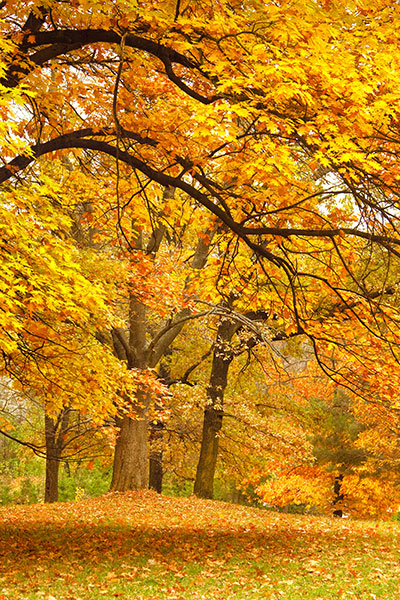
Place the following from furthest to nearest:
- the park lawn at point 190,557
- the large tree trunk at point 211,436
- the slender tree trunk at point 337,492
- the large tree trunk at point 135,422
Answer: the slender tree trunk at point 337,492 < the large tree trunk at point 211,436 < the large tree trunk at point 135,422 < the park lawn at point 190,557

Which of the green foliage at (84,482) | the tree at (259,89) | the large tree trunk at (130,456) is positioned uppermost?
the tree at (259,89)

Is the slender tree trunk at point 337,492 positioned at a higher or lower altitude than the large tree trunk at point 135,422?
lower

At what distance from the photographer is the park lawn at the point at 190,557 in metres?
6.89

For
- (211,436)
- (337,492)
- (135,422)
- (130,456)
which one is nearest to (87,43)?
(135,422)

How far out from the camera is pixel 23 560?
27.0 ft

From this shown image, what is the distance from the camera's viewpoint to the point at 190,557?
28.0 feet

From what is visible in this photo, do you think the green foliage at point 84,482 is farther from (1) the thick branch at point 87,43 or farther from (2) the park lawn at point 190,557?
(1) the thick branch at point 87,43

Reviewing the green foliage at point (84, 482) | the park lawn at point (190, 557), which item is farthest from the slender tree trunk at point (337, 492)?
the park lawn at point (190, 557)

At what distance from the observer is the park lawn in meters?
6.89

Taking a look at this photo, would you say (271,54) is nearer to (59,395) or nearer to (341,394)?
(59,395)

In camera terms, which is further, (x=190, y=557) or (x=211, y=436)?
(x=211, y=436)

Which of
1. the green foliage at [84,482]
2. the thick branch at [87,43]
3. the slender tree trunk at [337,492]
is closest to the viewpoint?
the thick branch at [87,43]

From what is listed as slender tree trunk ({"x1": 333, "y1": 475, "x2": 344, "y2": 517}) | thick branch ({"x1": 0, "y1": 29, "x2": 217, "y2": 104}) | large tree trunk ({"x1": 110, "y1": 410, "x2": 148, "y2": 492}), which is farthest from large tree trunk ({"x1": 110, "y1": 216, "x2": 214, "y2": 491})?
slender tree trunk ({"x1": 333, "y1": 475, "x2": 344, "y2": 517})

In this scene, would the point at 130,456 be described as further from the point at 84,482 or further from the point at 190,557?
the point at 84,482
